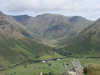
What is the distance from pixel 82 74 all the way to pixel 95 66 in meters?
5.59

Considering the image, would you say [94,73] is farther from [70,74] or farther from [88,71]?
[70,74]

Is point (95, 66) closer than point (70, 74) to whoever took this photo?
Yes

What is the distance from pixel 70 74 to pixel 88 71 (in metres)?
8.38

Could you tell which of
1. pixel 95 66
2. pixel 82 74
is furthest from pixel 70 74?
pixel 95 66

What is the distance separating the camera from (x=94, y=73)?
6309cm

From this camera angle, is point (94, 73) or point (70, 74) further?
point (70, 74)

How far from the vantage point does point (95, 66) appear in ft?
214

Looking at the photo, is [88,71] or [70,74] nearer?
[88,71]

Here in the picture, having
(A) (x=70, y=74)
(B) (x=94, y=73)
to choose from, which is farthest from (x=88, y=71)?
(A) (x=70, y=74)

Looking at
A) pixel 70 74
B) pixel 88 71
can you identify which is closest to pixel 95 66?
pixel 88 71

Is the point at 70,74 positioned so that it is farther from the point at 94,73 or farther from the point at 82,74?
the point at 94,73

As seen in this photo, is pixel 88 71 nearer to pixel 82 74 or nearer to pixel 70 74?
pixel 82 74

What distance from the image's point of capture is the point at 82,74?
67.7 m

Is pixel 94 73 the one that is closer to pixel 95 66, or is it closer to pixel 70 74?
pixel 95 66
